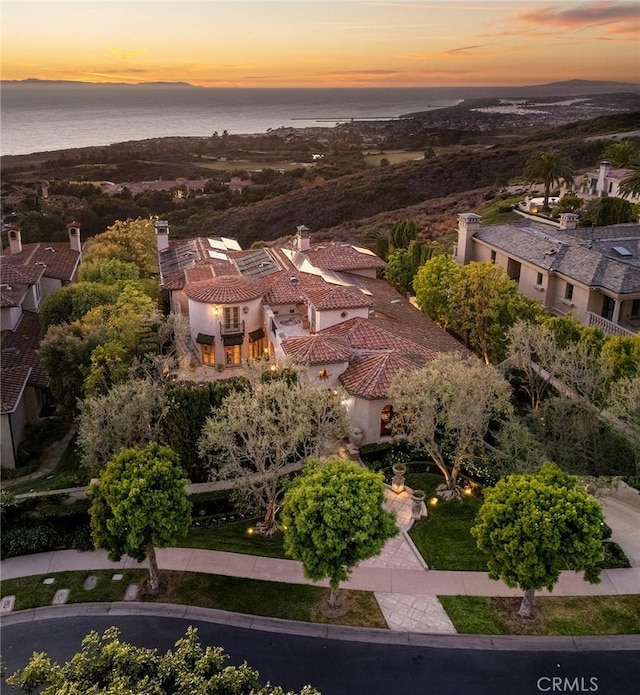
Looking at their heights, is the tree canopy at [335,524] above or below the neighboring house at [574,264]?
below

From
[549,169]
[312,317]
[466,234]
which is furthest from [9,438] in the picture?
[549,169]

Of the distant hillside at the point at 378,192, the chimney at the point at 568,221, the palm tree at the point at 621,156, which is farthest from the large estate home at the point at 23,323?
the palm tree at the point at 621,156

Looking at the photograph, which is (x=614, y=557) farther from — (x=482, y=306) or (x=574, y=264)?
(x=574, y=264)

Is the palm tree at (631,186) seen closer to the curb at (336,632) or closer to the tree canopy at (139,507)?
the curb at (336,632)

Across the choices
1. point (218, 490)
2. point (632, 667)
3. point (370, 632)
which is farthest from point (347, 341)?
point (632, 667)

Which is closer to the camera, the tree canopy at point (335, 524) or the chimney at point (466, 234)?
the tree canopy at point (335, 524)

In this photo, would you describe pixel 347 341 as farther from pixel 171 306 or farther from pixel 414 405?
pixel 171 306
